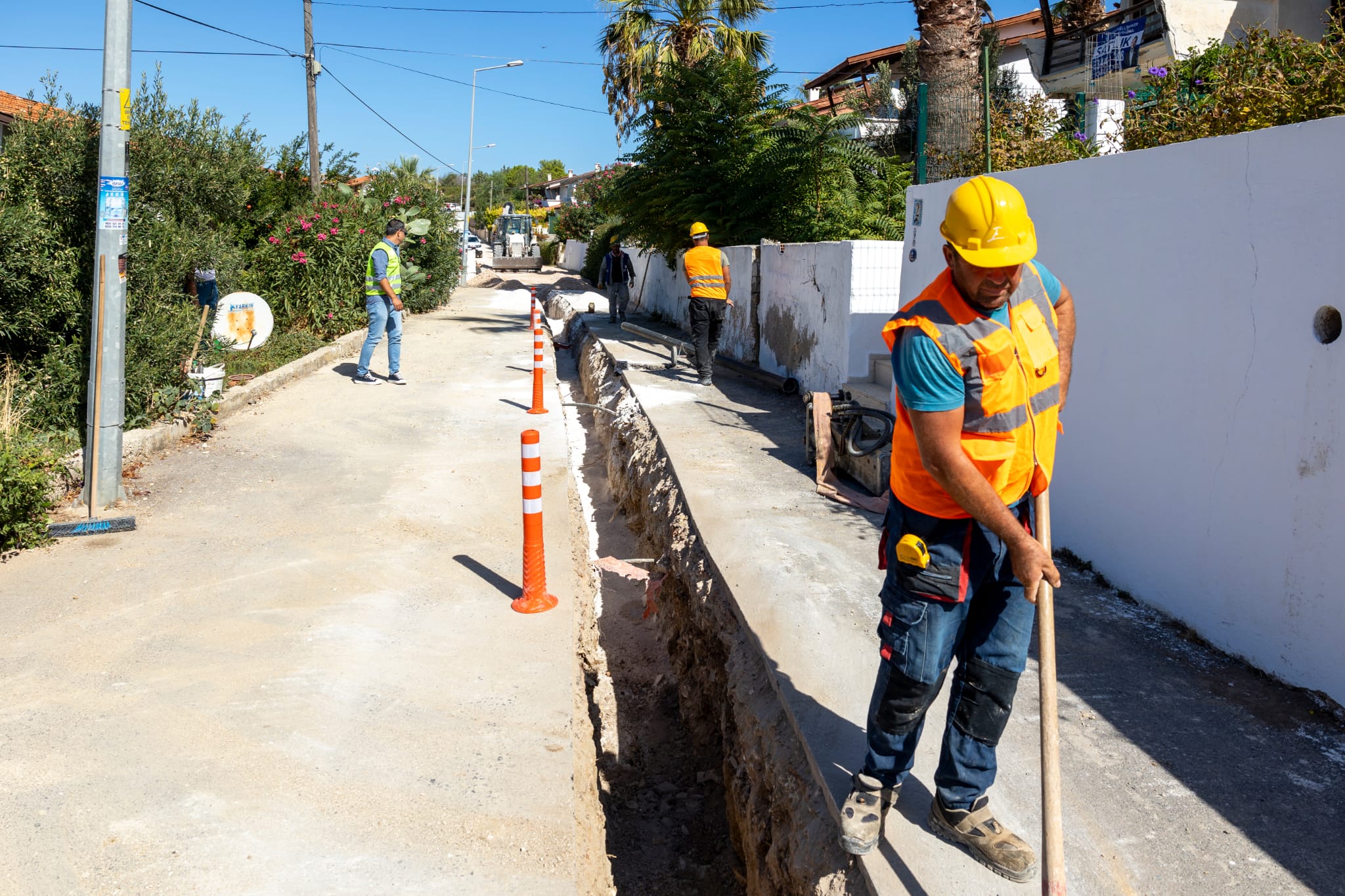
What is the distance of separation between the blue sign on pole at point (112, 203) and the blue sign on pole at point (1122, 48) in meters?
16.5

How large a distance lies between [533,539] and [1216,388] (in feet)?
11.1

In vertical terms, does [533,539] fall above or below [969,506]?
below

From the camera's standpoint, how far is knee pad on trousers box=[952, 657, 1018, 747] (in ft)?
9.20

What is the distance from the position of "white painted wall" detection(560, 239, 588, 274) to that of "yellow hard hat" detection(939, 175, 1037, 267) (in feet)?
123

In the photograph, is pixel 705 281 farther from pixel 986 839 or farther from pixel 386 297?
pixel 986 839

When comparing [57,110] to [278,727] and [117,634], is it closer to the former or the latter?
[117,634]

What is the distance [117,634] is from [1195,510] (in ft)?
16.9

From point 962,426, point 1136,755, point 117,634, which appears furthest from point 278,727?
point 1136,755

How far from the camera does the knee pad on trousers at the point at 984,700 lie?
280cm

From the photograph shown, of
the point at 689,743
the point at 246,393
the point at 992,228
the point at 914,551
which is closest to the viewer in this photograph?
the point at 992,228

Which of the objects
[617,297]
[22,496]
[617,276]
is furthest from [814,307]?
[617,297]

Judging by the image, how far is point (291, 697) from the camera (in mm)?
4223

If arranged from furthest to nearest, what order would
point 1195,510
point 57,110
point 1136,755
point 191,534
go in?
point 57,110, point 191,534, point 1195,510, point 1136,755

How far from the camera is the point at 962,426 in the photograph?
2564mm
